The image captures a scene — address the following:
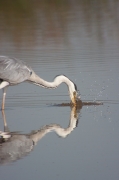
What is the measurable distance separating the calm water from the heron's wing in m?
0.46

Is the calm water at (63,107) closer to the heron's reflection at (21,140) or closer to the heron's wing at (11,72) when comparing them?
the heron's reflection at (21,140)

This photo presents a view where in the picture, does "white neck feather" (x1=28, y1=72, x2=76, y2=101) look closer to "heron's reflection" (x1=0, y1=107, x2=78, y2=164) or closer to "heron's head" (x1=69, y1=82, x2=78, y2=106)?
"heron's head" (x1=69, y1=82, x2=78, y2=106)

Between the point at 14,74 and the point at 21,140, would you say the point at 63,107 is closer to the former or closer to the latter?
the point at 14,74

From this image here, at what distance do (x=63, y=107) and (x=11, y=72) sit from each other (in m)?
1.14

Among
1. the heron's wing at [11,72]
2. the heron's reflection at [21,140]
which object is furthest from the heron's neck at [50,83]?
the heron's reflection at [21,140]

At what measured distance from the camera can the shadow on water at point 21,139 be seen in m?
9.38

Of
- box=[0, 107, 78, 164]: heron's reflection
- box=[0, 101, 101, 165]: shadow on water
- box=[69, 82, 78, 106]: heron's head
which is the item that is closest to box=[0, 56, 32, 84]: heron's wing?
box=[69, 82, 78, 106]: heron's head

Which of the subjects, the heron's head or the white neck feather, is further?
the white neck feather

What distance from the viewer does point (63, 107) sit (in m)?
12.8

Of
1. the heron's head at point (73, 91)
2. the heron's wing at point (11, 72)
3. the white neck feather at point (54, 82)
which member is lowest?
the heron's head at point (73, 91)

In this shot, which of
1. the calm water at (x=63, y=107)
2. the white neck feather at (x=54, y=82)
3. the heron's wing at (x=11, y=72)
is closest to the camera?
the calm water at (x=63, y=107)

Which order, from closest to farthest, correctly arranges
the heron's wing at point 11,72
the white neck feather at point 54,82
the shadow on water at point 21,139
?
the shadow on water at point 21,139 < the heron's wing at point 11,72 < the white neck feather at point 54,82

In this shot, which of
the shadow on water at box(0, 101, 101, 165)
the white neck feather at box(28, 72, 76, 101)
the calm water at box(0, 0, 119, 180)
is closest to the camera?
the calm water at box(0, 0, 119, 180)

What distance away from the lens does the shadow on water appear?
938 cm
